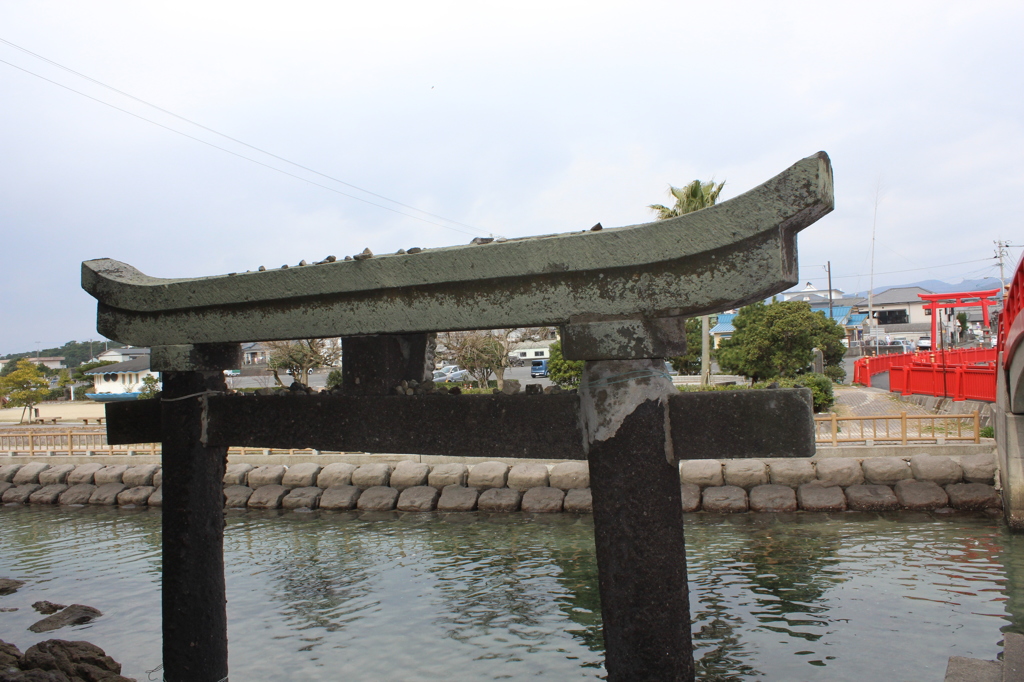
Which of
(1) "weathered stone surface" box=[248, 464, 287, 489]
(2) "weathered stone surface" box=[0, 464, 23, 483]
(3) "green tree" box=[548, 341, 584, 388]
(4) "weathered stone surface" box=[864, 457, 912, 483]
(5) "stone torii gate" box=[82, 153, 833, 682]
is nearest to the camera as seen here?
(5) "stone torii gate" box=[82, 153, 833, 682]

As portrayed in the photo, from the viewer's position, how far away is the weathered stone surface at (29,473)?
21203 millimetres

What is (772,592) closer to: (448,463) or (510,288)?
(510,288)

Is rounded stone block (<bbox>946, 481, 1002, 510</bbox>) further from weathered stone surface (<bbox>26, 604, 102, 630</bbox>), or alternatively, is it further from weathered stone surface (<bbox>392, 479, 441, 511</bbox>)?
weathered stone surface (<bbox>26, 604, 102, 630</bbox>)

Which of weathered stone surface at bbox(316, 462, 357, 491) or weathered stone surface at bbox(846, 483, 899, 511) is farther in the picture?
weathered stone surface at bbox(316, 462, 357, 491)

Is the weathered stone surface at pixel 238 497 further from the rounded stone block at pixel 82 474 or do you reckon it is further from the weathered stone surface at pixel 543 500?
the weathered stone surface at pixel 543 500

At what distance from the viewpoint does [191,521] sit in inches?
213

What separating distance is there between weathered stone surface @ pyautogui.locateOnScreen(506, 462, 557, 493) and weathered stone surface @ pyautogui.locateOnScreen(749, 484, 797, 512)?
4450mm

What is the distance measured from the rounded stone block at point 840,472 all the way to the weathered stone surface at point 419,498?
8.33 meters

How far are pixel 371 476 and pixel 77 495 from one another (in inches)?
341

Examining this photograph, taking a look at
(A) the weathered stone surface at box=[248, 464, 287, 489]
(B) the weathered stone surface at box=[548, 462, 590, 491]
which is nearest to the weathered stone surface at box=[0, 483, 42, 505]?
(A) the weathered stone surface at box=[248, 464, 287, 489]

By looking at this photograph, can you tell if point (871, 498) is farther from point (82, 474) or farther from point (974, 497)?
point (82, 474)

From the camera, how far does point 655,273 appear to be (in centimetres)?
380

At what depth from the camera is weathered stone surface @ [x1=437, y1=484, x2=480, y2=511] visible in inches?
644

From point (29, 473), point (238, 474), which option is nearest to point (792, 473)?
point (238, 474)
